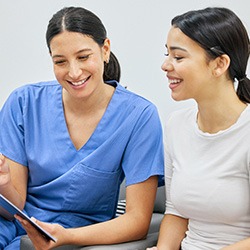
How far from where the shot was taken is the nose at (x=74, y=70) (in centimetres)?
144

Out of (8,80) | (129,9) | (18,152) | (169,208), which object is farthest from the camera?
(8,80)

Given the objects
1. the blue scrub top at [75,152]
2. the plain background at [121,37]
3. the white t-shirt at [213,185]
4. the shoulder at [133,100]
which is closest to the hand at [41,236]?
the blue scrub top at [75,152]

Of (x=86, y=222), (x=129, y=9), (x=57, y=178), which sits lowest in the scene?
(x=86, y=222)

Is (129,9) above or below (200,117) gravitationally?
above

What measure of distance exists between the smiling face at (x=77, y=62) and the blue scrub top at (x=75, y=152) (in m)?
0.10

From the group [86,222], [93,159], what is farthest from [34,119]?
[86,222]

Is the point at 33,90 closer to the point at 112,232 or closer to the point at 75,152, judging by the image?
the point at 75,152

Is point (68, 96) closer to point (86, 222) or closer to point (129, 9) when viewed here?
point (86, 222)

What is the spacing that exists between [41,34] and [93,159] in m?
1.06

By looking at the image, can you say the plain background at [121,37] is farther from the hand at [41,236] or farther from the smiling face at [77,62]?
the hand at [41,236]

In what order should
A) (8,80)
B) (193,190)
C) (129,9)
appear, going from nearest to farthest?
1. (193,190)
2. (129,9)
3. (8,80)

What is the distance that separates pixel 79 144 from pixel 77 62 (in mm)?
226

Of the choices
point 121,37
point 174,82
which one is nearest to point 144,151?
point 174,82

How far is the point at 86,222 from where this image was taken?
1.55 m
